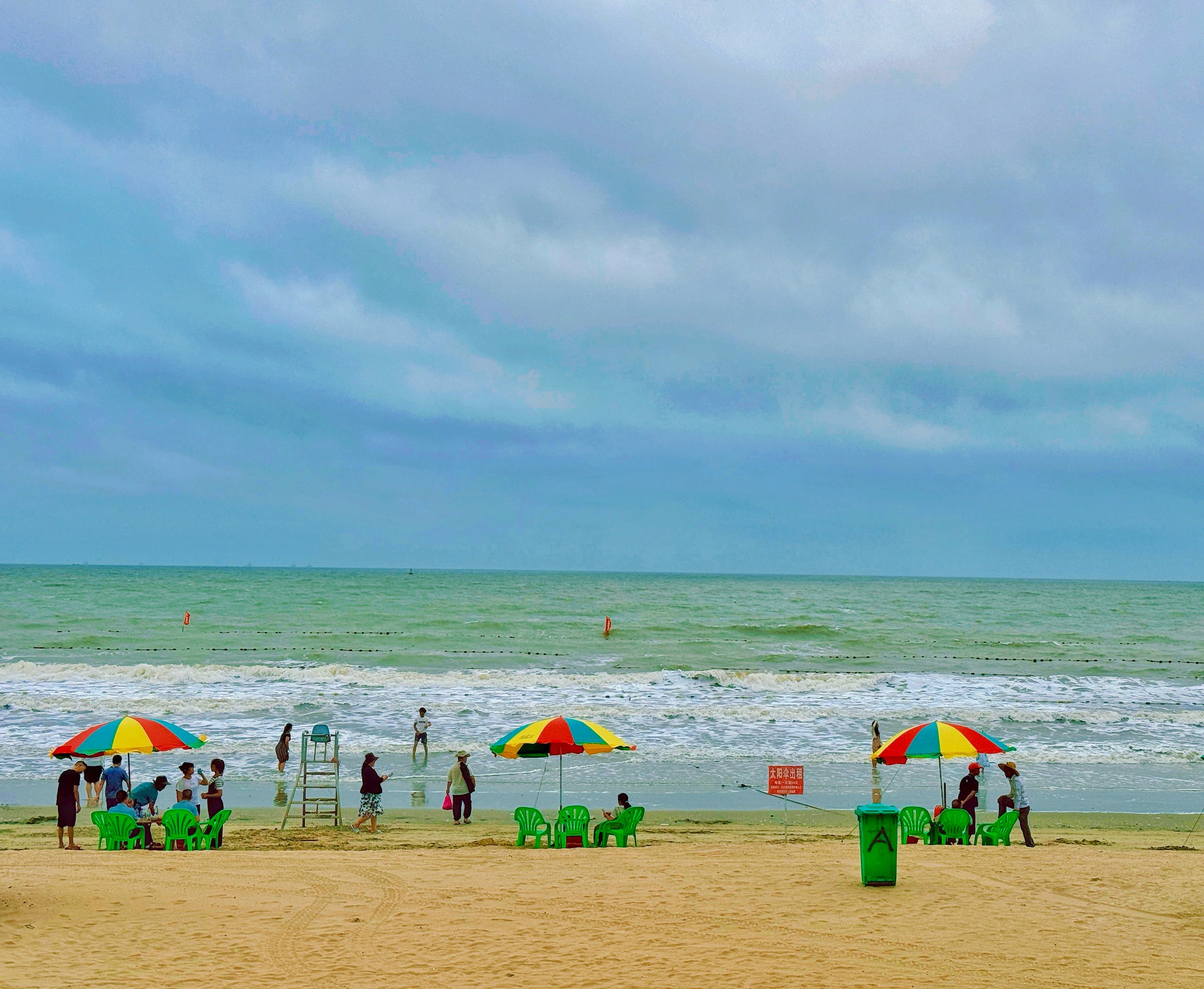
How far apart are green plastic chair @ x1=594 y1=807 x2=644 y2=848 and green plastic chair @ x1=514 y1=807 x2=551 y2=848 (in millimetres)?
722

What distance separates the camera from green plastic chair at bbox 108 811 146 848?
44.5 feet

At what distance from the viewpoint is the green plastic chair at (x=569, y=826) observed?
45.7 feet

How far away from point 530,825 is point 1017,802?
25.0 feet

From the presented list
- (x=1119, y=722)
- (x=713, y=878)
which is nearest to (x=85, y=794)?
(x=713, y=878)

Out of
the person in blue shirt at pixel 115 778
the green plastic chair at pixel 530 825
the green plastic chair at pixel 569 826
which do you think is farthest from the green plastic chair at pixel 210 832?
the green plastic chair at pixel 569 826

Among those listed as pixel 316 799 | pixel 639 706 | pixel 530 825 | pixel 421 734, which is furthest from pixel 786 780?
pixel 639 706

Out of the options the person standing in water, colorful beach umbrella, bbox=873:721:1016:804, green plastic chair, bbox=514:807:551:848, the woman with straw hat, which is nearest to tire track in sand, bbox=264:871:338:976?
green plastic chair, bbox=514:807:551:848

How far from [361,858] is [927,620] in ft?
212

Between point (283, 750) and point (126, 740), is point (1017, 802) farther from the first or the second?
point (283, 750)

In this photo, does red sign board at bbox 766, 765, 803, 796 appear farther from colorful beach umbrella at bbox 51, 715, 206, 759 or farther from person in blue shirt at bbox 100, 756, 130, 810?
person in blue shirt at bbox 100, 756, 130, 810

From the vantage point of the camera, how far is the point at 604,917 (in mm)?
9695

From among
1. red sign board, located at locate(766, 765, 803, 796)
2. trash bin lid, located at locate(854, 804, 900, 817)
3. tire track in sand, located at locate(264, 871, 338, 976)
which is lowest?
Result: tire track in sand, located at locate(264, 871, 338, 976)

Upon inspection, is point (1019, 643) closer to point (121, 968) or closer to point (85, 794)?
point (85, 794)

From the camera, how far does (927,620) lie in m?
70.8
